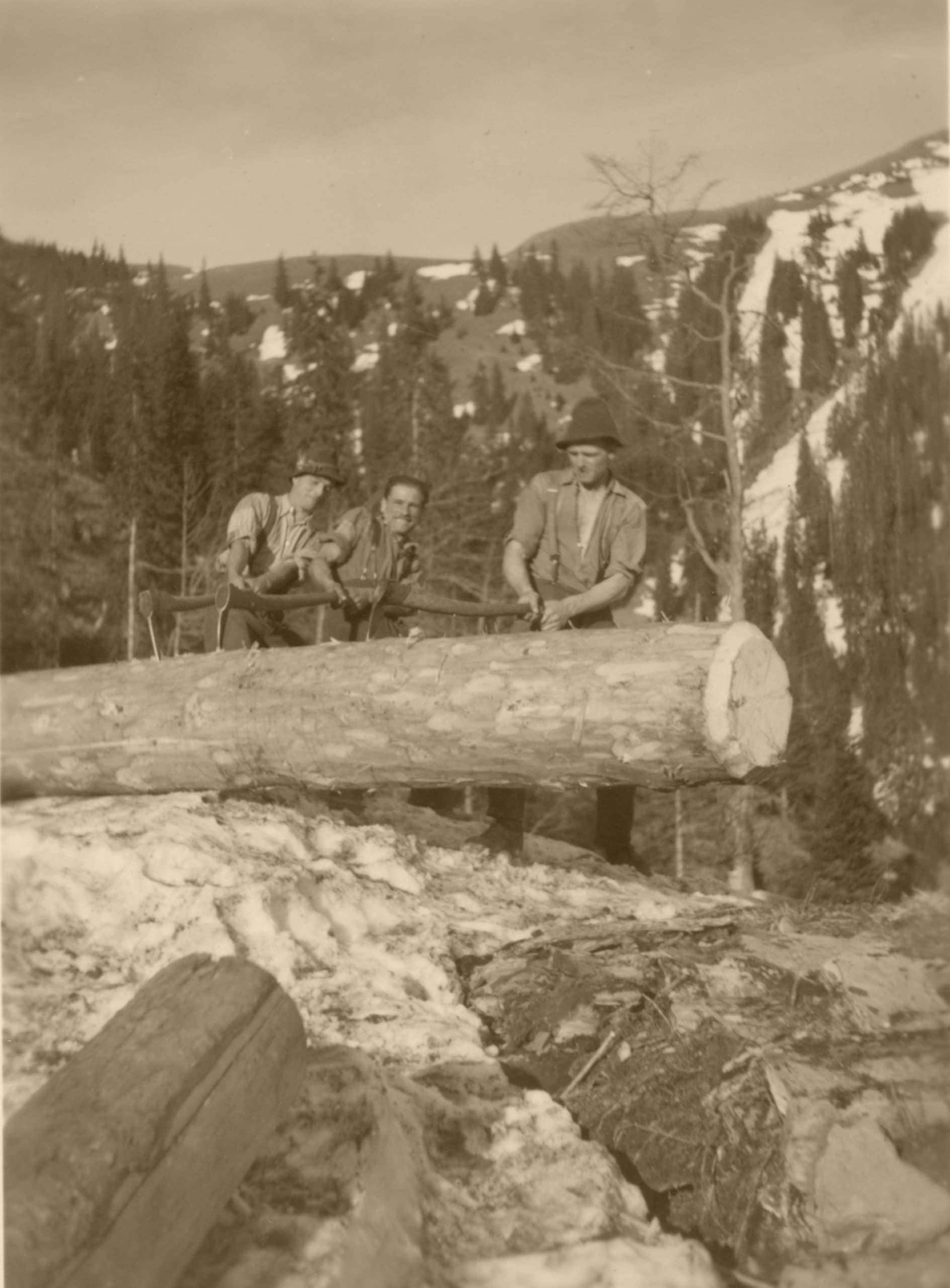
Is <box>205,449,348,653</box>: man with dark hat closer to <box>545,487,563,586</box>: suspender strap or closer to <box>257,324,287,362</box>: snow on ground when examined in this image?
<box>545,487,563,586</box>: suspender strap

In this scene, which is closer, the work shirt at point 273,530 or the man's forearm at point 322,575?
the man's forearm at point 322,575

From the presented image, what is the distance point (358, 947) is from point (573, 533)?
8.09 feet

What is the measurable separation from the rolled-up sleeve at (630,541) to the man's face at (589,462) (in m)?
0.20

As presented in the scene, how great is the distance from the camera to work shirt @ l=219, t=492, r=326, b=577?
6148mm

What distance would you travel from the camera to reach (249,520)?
6.14 meters

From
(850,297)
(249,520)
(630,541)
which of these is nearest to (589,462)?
(630,541)

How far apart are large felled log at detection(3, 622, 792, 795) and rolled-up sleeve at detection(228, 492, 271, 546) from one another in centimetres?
131

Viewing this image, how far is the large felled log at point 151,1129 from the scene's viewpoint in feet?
5.83

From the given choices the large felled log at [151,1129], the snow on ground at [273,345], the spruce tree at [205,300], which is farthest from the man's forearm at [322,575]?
the snow on ground at [273,345]

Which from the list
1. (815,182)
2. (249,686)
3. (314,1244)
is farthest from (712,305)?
(314,1244)

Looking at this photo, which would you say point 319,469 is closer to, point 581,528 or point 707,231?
point 581,528

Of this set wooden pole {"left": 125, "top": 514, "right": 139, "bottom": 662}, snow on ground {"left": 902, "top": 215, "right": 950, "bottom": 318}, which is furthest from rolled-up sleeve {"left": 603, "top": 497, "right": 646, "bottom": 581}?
wooden pole {"left": 125, "top": 514, "right": 139, "bottom": 662}

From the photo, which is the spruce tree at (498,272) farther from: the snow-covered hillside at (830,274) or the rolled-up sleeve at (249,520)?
the rolled-up sleeve at (249,520)

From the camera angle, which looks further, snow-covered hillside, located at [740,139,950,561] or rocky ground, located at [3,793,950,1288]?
snow-covered hillside, located at [740,139,950,561]
